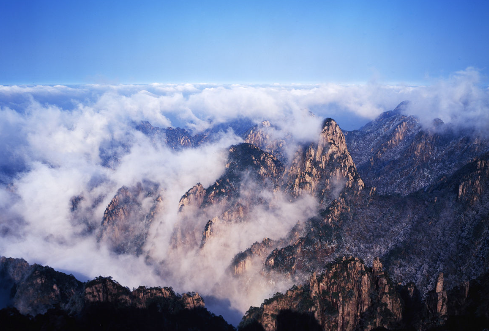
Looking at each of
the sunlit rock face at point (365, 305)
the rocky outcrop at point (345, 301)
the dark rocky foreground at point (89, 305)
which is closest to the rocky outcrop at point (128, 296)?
the dark rocky foreground at point (89, 305)

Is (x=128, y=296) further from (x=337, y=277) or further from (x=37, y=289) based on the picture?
(x=337, y=277)

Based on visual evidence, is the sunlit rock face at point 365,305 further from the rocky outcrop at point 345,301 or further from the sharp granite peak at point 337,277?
the sharp granite peak at point 337,277

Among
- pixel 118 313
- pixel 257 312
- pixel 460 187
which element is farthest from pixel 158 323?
pixel 460 187

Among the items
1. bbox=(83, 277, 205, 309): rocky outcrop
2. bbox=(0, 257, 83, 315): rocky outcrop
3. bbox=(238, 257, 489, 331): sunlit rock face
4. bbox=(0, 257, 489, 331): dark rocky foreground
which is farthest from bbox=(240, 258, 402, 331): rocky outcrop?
bbox=(0, 257, 83, 315): rocky outcrop

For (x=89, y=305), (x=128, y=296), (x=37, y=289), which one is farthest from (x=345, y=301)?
(x=37, y=289)

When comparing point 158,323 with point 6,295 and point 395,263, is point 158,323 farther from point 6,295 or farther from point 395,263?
point 395,263

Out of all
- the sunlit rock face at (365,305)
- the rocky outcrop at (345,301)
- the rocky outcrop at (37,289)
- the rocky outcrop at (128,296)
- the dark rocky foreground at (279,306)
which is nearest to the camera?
the dark rocky foreground at (279,306)

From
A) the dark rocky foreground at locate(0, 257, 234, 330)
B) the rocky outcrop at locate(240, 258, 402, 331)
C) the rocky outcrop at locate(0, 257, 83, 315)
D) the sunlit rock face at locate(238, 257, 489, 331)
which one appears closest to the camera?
the sunlit rock face at locate(238, 257, 489, 331)

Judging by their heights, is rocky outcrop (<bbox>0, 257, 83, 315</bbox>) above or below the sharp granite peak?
below

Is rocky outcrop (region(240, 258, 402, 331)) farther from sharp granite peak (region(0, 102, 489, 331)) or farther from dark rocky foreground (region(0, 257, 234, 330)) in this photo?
dark rocky foreground (region(0, 257, 234, 330))

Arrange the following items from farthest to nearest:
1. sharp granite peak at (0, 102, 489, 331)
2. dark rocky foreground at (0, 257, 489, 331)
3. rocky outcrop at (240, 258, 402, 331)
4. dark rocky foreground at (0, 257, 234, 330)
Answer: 1. rocky outcrop at (240, 258, 402, 331)
2. sharp granite peak at (0, 102, 489, 331)
3. dark rocky foreground at (0, 257, 234, 330)
4. dark rocky foreground at (0, 257, 489, 331)

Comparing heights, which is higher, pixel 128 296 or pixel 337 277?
pixel 337 277
